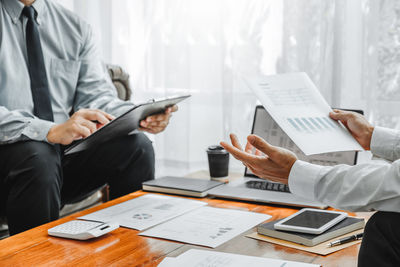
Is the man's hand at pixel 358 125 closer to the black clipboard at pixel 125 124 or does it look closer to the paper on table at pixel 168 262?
the black clipboard at pixel 125 124

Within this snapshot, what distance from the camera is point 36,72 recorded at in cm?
164

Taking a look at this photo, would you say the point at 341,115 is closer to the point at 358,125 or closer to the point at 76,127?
the point at 358,125

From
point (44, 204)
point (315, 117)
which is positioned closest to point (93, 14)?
point (44, 204)

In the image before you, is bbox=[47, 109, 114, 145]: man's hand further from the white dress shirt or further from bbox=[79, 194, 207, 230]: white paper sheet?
the white dress shirt

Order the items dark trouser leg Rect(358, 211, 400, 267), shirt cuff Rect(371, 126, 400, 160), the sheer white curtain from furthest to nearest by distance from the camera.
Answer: the sheer white curtain → shirt cuff Rect(371, 126, 400, 160) → dark trouser leg Rect(358, 211, 400, 267)

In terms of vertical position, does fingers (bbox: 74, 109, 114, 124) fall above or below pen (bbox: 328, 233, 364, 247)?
above

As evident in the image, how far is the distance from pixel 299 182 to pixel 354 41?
1.36 metres

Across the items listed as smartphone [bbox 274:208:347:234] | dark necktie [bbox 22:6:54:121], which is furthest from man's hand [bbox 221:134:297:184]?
dark necktie [bbox 22:6:54:121]

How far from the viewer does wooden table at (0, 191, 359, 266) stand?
868 mm

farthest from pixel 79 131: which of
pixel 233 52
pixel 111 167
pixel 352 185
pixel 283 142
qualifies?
pixel 233 52

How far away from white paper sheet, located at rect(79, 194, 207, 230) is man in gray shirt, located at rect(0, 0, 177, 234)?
27cm

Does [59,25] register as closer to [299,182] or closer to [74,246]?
[74,246]

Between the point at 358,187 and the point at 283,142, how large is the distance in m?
0.73

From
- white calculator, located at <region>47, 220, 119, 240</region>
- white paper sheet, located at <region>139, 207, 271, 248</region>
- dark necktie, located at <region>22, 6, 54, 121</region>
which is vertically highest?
dark necktie, located at <region>22, 6, 54, 121</region>
